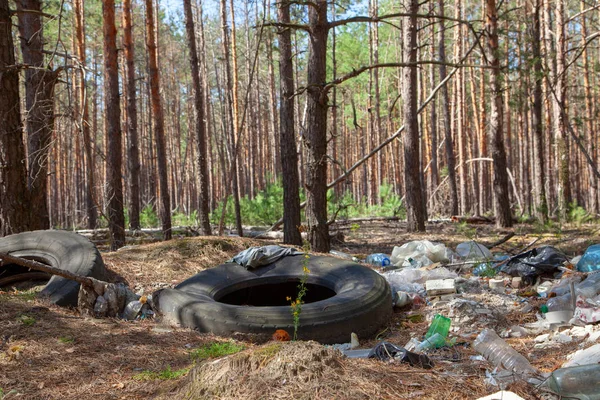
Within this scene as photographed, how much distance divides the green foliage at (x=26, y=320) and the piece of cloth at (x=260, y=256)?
94.3 inches

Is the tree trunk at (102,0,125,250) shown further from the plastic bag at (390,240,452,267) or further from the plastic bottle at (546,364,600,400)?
the plastic bottle at (546,364,600,400)

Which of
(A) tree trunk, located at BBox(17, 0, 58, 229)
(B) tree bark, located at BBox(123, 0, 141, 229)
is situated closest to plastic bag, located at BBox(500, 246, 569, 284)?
(A) tree trunk, located at BBox(17, 0, 58, 229)

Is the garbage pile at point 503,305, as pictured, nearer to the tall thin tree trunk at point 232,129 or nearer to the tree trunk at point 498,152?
the tall thin tree trunk at point 232,129

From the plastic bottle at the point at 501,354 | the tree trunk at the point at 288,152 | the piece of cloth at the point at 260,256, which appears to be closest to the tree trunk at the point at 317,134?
the tree trunk at the point at 288,152

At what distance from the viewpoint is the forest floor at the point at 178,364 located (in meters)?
2.67

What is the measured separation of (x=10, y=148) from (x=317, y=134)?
420 centimetres

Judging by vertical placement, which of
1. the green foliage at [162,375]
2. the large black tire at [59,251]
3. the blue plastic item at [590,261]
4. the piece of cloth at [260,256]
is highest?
the large black tire at [59,251]

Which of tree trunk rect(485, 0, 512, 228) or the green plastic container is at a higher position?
tree trunk rect(485, 0, 512, 228)

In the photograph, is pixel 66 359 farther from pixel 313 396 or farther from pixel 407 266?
pixel 407 266

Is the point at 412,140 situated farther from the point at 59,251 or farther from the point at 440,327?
the point at 59,251

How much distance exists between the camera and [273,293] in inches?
243

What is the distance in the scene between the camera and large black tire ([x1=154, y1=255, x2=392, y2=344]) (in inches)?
180

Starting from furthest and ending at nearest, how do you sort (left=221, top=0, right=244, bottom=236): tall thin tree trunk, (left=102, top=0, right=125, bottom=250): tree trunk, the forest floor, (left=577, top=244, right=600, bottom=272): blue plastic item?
(left=102, top=0, right=125, bottom=250): tree trunk → (left=221, top=0, right=244, bottom=236): tall thin tree trunk → (left=577, top=244, right=600, bottom=272): blue plastic item → the forest floor

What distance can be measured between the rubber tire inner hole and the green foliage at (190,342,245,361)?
1854 millimetres
